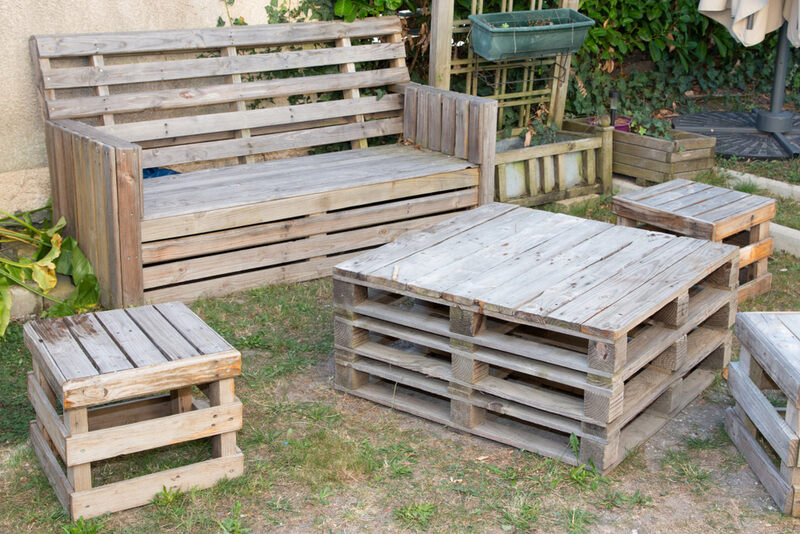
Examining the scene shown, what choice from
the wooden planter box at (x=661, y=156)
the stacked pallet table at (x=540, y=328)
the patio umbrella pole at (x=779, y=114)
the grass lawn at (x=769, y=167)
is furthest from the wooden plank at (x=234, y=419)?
the patio umbrella pole at (x=779, y=114)

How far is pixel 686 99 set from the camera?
8375mm

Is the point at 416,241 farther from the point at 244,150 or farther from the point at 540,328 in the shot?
the point at 244,150

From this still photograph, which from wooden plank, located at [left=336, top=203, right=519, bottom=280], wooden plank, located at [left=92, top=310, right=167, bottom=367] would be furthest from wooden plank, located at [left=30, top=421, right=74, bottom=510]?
wooden plank, located at [left=336, top=203, right=519, bottom=280]

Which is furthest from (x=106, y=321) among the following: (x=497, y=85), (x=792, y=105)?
(x=792, y=105)

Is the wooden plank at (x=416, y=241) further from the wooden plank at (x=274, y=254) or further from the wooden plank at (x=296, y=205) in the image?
the wooden plank at (x=274, y=254)

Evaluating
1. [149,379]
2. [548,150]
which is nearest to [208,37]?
[548,150]

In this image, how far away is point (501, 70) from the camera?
6973 mm

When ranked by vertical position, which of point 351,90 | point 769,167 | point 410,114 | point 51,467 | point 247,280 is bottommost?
point 51,467

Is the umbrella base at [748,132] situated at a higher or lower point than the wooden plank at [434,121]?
lower

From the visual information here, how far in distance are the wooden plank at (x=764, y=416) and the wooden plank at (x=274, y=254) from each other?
2421mm

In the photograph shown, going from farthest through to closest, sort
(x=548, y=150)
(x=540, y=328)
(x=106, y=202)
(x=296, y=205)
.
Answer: (x=548, y=150) < (x=296, y=205) < (x=106, y=202) < (x=540, y=328)

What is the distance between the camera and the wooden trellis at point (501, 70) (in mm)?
6289

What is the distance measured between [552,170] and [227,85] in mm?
2339

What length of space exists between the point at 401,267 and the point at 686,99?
5471 mm
